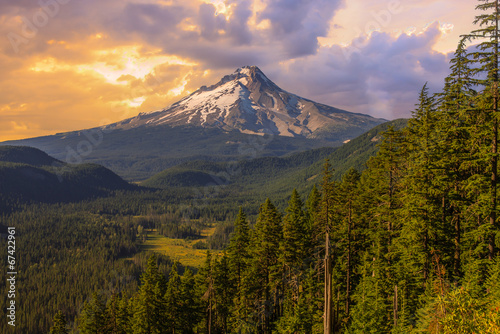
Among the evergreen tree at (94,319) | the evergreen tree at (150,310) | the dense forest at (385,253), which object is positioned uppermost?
the dense forest at (385,253)

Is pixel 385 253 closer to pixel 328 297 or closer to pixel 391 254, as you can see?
pixel 391 254

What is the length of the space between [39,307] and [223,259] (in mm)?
98838

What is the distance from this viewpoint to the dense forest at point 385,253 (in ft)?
72.5

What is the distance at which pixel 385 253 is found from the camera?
32688 mm

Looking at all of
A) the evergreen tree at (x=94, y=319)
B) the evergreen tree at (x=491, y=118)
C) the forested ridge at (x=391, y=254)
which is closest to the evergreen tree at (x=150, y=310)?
the forested ridge at (x=391, y=254)

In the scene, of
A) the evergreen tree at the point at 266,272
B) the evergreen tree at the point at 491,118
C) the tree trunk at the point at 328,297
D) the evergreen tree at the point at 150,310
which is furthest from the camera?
the evergreen tree at the point at 150,310

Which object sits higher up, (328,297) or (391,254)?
(328,297)

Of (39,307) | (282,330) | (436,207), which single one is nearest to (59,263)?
(39,307)

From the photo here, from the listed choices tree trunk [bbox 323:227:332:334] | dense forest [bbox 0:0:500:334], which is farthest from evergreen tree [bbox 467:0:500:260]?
tree trunk [bbox 323:227:332:334]

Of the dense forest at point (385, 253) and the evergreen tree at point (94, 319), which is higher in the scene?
the dense forest at point (385, 253)

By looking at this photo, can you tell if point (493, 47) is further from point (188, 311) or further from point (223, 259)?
point (188, 311)

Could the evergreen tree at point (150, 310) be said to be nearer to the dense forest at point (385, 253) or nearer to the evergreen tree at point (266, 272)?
the dense forest at point (385, 253)

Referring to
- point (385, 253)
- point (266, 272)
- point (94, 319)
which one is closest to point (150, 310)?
point (94, 319)

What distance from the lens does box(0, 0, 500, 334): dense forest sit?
22.1 meters
